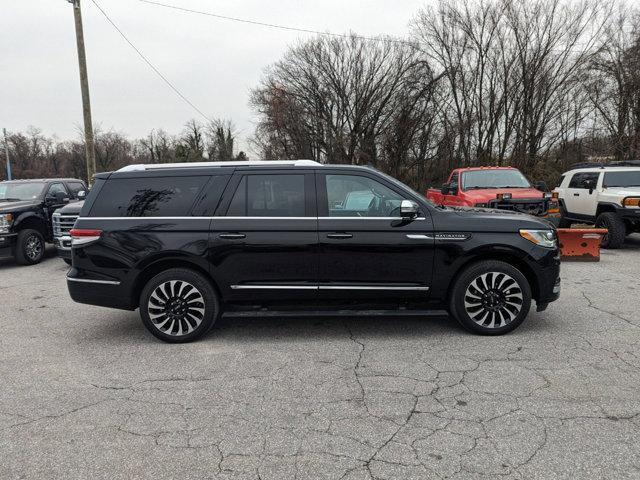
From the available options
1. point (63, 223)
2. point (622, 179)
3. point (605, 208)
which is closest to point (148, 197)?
point (63, 223)

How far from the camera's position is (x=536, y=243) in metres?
4.77

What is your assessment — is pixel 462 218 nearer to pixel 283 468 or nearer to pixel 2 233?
pixel 283 468

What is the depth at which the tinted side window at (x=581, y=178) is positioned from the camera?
11.4m

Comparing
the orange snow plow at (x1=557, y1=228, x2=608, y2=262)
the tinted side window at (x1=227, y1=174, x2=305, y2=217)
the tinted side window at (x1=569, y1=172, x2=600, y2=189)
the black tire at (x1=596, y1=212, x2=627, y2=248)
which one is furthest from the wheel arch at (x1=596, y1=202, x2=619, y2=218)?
the tinted side window at (x1=227, y1=174, x2=305, y2=217)

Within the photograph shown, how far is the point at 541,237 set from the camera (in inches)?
188

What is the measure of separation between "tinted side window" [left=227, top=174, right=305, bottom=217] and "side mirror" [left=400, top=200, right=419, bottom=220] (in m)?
1.00

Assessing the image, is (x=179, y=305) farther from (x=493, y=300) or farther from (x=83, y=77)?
(x=83, y=77)

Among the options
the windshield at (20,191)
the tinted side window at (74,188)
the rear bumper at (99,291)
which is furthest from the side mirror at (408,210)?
the tinted side window at (74,188)

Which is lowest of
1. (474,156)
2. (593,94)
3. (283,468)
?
(283,468)

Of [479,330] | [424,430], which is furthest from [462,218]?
[424,430]

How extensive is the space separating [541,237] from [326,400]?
285cm

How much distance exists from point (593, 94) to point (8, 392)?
26.5m

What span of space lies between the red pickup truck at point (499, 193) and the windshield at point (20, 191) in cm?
986

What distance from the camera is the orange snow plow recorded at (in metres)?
9.10
